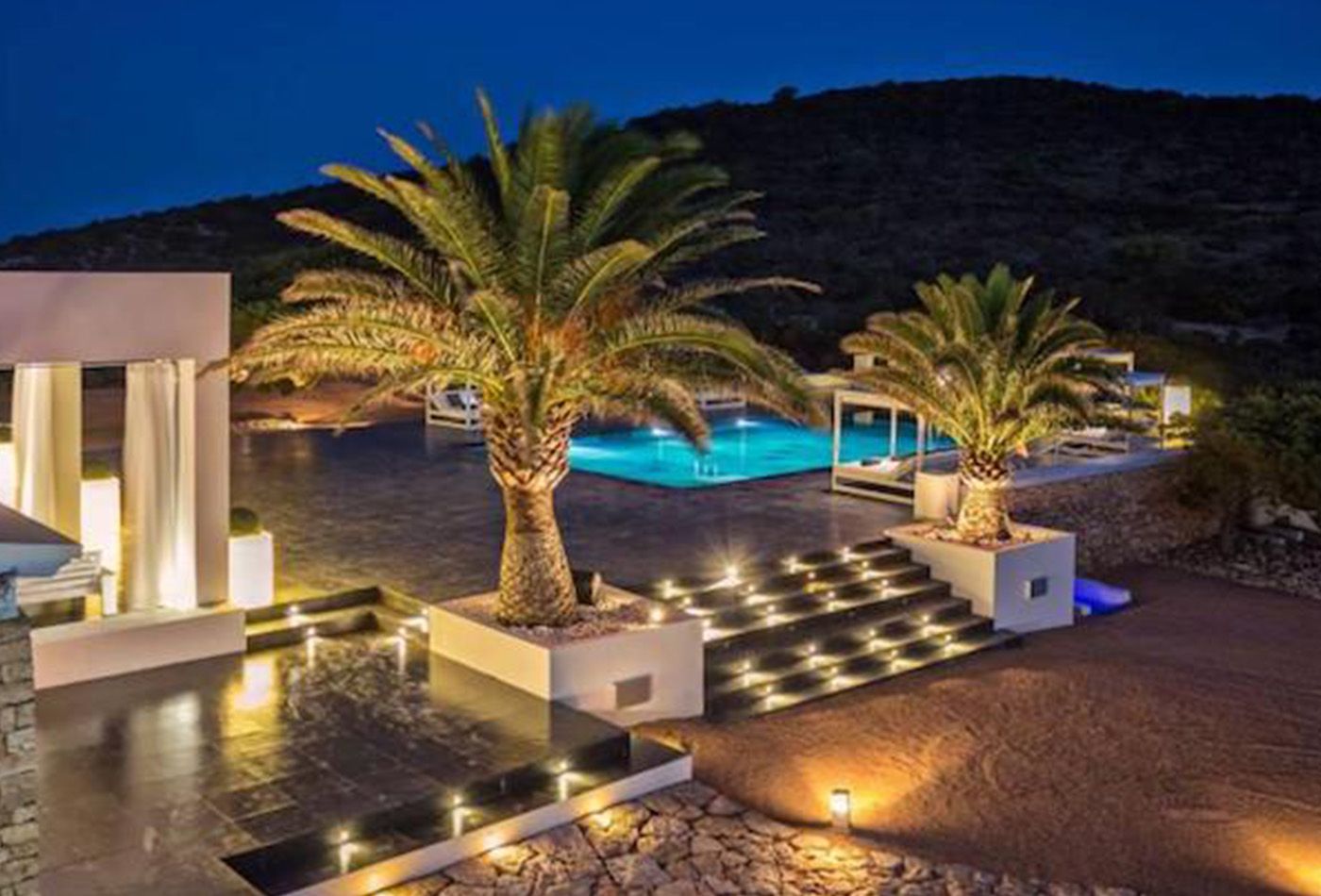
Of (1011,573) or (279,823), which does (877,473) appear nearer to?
(1011,573)

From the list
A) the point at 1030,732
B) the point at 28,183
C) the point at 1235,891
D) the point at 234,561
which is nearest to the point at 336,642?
the point at 234,561

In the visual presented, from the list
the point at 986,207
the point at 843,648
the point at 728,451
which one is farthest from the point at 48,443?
the point at 986,207

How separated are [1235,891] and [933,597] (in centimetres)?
587

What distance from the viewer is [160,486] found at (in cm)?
1102

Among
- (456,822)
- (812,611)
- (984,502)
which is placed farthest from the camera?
(984,502)

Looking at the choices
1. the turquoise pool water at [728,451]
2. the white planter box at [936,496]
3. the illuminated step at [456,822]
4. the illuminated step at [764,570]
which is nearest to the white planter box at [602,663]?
the illuminated step at [456,822]

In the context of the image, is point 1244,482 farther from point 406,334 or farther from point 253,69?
point 253,69

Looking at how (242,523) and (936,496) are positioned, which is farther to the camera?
(936,496)

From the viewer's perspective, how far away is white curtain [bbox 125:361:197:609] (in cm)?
1092

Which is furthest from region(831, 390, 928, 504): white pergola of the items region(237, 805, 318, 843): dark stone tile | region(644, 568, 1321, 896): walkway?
region(237, 805, 318, 843): dark stone tile

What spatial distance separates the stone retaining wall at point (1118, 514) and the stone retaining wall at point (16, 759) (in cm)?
1324

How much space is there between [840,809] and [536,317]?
4.21 m

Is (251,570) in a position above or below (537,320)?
below

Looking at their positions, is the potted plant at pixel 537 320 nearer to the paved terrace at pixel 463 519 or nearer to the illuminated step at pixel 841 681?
the illuminated step at pixel 841 681
